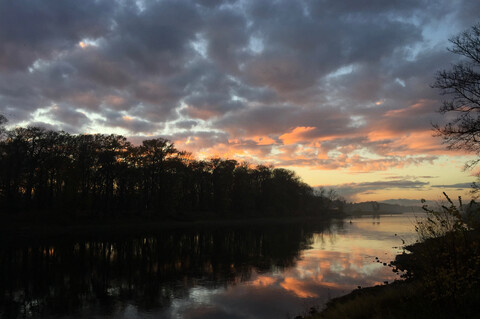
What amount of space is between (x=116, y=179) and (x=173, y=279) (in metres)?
59.8

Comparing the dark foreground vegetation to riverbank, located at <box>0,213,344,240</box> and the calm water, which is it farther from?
riverbank, located at <box>0,213,344,240</box>

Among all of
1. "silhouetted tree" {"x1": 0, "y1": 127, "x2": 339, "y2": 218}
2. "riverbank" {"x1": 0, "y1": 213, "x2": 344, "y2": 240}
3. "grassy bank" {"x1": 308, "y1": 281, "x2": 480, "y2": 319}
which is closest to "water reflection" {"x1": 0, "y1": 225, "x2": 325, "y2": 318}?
"grassy bank" {"x1": 308, "y1": 281, "x2": 480, "y2": 319}

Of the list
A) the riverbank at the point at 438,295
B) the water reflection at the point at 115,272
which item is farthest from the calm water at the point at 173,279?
the riverbank at the point at 438,295

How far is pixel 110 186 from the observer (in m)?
74.7

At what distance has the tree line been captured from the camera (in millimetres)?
59906

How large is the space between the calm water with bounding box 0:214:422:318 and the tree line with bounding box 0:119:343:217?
86.8 ft

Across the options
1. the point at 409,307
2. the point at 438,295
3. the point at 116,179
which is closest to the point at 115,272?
the point at 409,307

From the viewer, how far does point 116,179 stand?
7756 centimetres

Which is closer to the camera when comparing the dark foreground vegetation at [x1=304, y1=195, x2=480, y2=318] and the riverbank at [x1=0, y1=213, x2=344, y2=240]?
the dark foreground vegetation at [x1=304, y1=195, x2=480, y2=318]

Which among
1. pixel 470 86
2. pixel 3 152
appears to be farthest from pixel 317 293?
pixel 3 152

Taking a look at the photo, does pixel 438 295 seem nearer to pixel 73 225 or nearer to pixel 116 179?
pixel 73 225

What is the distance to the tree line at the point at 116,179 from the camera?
197 ft

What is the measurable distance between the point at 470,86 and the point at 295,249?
92.8 ft

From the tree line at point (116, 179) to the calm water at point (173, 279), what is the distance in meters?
26.5
